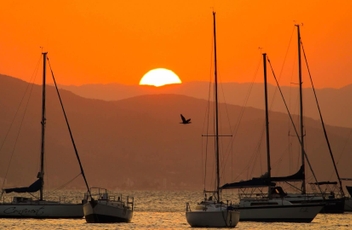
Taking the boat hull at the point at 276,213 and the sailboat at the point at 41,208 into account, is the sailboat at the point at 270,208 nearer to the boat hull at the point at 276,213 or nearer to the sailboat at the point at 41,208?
the boat hull at the point at 276,213

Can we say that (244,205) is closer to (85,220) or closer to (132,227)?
(132,227)

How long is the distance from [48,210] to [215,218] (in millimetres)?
18851

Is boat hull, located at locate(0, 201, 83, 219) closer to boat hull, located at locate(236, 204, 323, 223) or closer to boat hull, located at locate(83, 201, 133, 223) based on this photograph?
boat hull, located at locate(83, 201, 133, 223)

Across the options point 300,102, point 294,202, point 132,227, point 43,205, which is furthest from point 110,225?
point 300,102

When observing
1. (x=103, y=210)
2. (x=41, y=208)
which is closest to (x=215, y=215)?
(x=103, y=210)

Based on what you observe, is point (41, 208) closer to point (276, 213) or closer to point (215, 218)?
point (215, 218)

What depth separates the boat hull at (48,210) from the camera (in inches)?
3376

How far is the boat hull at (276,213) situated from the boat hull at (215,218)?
6348 mm

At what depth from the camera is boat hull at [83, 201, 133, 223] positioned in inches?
3201

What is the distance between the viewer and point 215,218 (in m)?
72.8

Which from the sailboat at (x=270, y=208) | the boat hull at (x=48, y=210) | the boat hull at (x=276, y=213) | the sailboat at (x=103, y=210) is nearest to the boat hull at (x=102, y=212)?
the sailboat at (x=103, y=210)

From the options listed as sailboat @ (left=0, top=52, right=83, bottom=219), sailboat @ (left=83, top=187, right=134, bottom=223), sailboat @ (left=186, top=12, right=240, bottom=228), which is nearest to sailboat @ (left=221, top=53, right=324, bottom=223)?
sailboat @ (left=186, top=12, right=240, bottom=228)

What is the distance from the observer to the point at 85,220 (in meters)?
87.8

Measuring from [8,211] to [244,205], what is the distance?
20980 mm
